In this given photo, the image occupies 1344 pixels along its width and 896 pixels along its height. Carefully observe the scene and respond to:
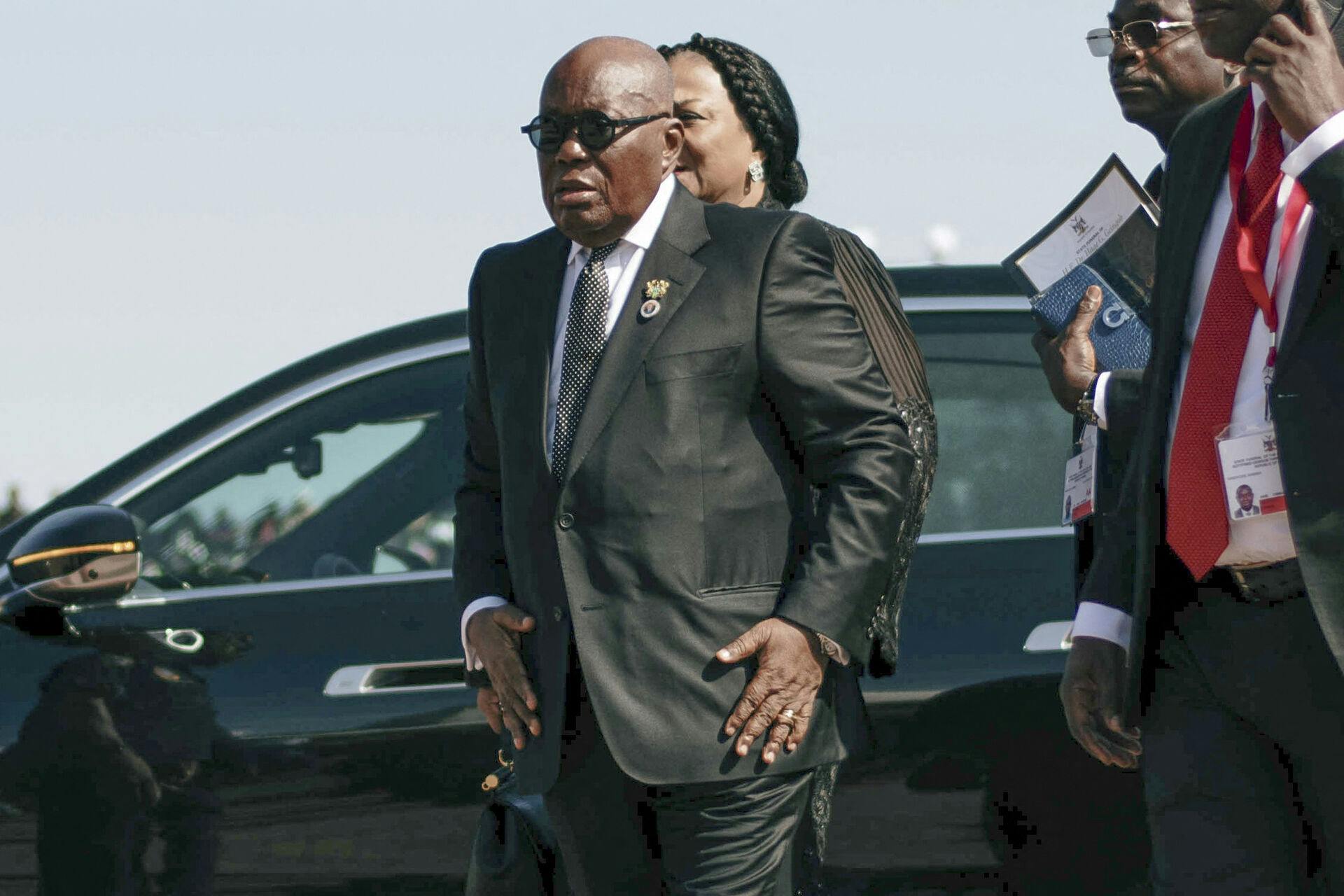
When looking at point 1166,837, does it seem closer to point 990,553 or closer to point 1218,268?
point 1218,268

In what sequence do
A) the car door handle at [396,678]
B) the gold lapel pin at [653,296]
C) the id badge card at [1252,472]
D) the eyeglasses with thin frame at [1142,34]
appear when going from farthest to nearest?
the car door handle at [396,678]
the eyeglasses with thin frame at [1142,34]
the gold lapel pin at [653,296]
the id badge card at [1252,472]

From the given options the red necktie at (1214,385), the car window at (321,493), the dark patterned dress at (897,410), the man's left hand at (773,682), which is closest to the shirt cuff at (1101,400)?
the dark patterned dress at (897,410)

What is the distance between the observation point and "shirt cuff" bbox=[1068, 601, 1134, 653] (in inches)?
104

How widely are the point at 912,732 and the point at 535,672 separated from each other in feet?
3.26

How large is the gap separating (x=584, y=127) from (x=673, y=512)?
578mm

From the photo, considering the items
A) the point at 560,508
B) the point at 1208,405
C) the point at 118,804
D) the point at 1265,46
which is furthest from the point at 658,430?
the point at 118,804

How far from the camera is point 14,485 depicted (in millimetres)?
16359

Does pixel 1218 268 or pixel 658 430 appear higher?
pixel 1218 268

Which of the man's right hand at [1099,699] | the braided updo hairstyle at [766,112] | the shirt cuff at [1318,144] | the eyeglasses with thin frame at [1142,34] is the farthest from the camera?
the braided updo hairstyle at [766,112]

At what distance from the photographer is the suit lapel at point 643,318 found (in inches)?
108

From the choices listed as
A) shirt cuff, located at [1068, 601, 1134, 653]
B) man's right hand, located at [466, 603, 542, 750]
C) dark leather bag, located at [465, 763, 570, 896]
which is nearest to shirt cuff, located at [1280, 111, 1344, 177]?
shirt cuff, located at [1068, 601, 1134, 653]

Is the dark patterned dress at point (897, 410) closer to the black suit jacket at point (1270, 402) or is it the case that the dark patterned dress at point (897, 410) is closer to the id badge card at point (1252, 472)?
the black suit jacket at point (1270, 402)

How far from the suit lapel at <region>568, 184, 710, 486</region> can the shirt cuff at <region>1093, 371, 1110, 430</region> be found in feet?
2.13

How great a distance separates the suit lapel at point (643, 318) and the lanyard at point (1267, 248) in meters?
0.77
